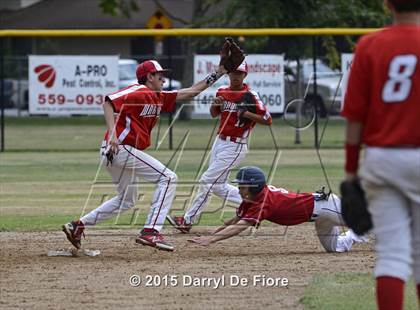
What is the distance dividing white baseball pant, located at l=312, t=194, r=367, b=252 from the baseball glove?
3.70 meters

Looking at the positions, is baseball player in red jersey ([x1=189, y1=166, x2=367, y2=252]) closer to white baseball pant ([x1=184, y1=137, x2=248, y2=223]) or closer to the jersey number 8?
white baseball pant ([x1=184, y1=137, x2=248, y2=223])

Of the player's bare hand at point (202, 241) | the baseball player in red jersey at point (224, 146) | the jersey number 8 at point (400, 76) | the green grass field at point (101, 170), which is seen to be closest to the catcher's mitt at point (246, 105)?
the baseball player in red jersey at point (224, 146)

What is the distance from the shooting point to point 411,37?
5.48m

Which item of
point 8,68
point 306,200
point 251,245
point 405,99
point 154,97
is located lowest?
point 8,68

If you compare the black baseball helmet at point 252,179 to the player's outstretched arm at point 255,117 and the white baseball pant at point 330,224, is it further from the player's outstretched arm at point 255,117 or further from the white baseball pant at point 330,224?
the player's outstretched arm at point 255,117

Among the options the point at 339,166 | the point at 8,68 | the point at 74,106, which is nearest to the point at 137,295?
the point at 339,166

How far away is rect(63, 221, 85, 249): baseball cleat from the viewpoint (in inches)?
378

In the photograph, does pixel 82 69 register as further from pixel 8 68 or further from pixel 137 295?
pixel 137 295

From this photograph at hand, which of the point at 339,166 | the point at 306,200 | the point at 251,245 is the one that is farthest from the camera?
the point at 339,166

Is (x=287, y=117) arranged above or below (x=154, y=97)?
below

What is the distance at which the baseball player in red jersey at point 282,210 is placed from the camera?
9.26 m

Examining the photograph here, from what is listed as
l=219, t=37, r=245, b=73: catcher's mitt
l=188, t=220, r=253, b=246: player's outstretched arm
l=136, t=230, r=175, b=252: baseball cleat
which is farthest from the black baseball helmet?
l=219, t=37, r=245, b=73: catcher's mitt

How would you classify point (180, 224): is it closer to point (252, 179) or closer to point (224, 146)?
point (224, 146)

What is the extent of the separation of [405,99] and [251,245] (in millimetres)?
5014
